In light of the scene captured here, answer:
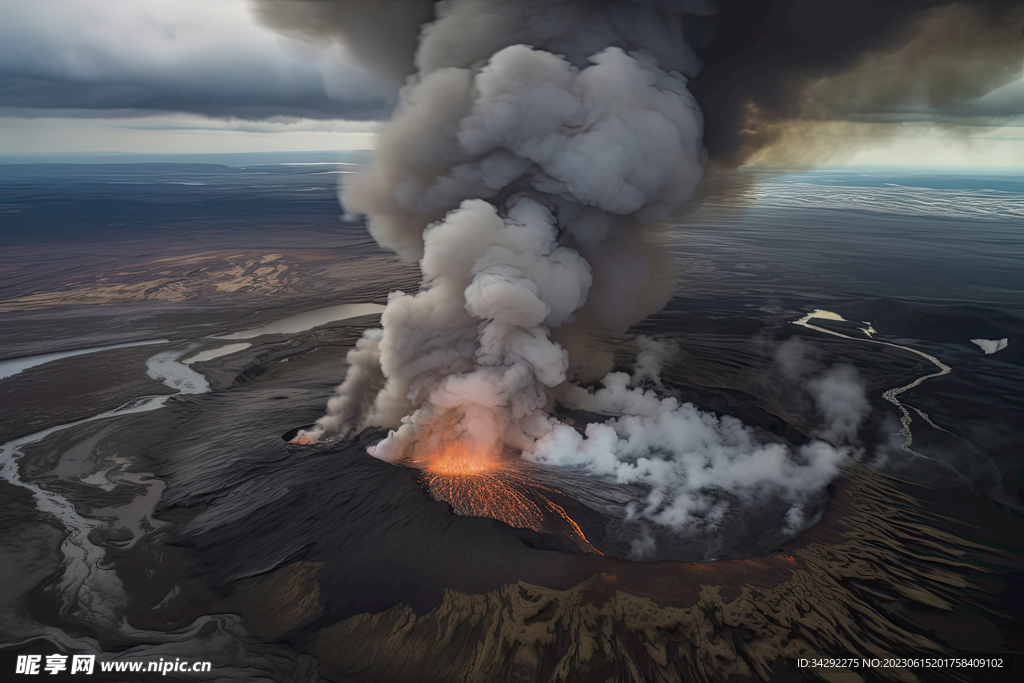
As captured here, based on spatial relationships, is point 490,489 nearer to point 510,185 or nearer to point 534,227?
point 534,227

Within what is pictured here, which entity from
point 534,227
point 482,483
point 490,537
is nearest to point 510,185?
point 534,227

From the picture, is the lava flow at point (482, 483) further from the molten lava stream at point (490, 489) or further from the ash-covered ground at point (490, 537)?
the ash-covered ground at point (490, 537)

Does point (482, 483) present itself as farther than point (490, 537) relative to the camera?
Yes

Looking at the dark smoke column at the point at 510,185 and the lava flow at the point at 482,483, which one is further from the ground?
the dark smoke column at the point at 510,185

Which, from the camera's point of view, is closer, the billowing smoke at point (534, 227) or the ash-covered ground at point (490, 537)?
the ash-covered ground at point (490, 537)

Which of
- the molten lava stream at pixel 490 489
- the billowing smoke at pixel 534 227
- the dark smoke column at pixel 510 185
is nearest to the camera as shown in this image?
the molten lava stream at pixel 490 489

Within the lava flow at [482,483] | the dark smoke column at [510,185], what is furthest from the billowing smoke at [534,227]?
the lava flow at [482,483]

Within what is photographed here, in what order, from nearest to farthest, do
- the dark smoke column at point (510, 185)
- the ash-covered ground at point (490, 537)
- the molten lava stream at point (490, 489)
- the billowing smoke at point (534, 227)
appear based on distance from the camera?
the ash-covered ground at point (490, 537) < the molten lava stream at point (490, 489) < the billowing smoke at point (534, 227) < the dark smoke column at point (510, 185)
